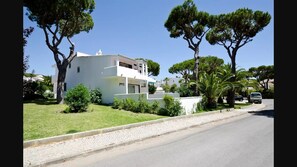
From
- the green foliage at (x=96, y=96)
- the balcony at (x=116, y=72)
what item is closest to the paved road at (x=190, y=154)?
the balcony at (x=116, y=72)

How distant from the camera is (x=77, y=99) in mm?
15844

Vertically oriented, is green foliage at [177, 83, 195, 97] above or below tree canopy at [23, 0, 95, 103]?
below

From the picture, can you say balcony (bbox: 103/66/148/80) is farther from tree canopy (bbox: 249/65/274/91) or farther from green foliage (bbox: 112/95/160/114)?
tree canopy (bbox: 249/65/274/91)

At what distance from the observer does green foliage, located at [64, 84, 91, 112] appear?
51.2ft

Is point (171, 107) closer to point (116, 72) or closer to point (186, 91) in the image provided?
point (116, 72)

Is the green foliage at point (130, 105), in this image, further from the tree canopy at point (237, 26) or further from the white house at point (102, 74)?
the tree canopy at point (237, 26)

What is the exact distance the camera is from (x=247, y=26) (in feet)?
92.0

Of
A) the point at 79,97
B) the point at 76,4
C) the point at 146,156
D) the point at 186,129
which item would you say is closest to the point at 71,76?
the point at 76,4

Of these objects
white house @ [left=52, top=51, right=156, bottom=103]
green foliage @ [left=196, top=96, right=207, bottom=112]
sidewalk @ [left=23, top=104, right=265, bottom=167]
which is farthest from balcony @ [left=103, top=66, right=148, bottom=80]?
sidewalk @ [left=23, top=104, right=265, bottom=167]

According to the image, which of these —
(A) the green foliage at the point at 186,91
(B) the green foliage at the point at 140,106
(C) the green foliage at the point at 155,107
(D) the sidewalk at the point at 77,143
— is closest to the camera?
(D) the sidewalk at the point at 77,143

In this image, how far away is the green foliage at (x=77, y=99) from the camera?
15.6 m

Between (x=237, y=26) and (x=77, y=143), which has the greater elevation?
(x=237, y=26)

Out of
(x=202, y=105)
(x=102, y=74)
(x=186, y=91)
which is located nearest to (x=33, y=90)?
(x=102, y=74)
